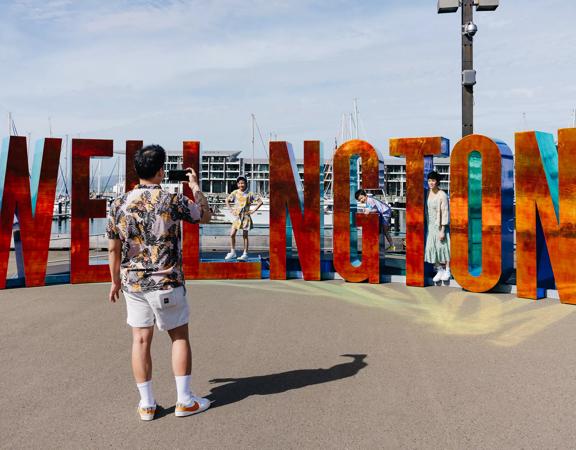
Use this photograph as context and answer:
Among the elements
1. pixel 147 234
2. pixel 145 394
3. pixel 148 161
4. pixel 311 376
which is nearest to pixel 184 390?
pixel 145 394

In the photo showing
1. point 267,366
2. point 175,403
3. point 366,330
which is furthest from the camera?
point 366,330

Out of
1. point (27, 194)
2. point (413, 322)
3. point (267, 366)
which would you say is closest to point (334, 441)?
point (267, 366)

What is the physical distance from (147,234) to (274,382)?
1.56 meters

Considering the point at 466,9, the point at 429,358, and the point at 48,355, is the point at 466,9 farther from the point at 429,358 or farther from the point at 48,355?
the point at 48,355

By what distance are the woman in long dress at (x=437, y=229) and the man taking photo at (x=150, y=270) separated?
587 cm

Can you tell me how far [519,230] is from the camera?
7.98 metres

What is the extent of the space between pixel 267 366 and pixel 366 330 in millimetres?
1642

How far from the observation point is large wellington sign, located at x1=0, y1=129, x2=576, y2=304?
778 cm

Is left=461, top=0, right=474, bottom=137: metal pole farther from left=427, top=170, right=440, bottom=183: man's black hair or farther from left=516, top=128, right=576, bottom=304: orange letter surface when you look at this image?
left=516, top=128, right=576, bottom=304: orange letter surface

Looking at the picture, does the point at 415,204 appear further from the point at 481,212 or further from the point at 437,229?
the point at 481,212

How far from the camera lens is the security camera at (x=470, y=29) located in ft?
30.9

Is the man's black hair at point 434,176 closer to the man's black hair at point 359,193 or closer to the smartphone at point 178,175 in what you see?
the man's black hair at point 359,193

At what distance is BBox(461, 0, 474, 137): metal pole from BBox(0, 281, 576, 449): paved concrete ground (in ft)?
10.9

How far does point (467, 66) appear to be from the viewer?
9.50 m
